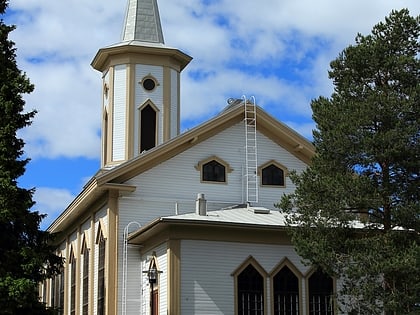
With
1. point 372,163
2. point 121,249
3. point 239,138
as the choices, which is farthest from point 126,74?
point 372,163

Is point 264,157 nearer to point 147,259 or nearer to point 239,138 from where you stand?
point 239,138

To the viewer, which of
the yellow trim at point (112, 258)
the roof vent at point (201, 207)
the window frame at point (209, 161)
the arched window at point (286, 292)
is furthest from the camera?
the window frame at point (209, 161)

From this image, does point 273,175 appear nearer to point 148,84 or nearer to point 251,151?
point 251,151

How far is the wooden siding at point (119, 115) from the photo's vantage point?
121ft

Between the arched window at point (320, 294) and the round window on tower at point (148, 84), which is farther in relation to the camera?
the round window on tower at point (148, 84)

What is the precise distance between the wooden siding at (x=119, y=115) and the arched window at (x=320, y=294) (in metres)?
11.4

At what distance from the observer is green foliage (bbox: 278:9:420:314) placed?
21.4m

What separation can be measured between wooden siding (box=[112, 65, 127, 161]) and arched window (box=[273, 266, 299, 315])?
10899 millimetres

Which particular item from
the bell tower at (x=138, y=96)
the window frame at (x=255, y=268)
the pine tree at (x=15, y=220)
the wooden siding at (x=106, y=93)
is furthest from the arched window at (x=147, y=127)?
the pine tree at (x=15, y=220)

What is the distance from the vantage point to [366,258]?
21156 millimetres

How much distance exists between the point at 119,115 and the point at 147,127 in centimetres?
131

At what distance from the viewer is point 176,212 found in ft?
101

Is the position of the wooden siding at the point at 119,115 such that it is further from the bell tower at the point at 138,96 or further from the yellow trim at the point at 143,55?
the yellow trim at the point at 143,55

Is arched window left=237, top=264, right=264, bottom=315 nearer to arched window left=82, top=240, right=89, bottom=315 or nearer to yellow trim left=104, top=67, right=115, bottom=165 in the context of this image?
arched window left=82, top=240, right=89, bottom=315
